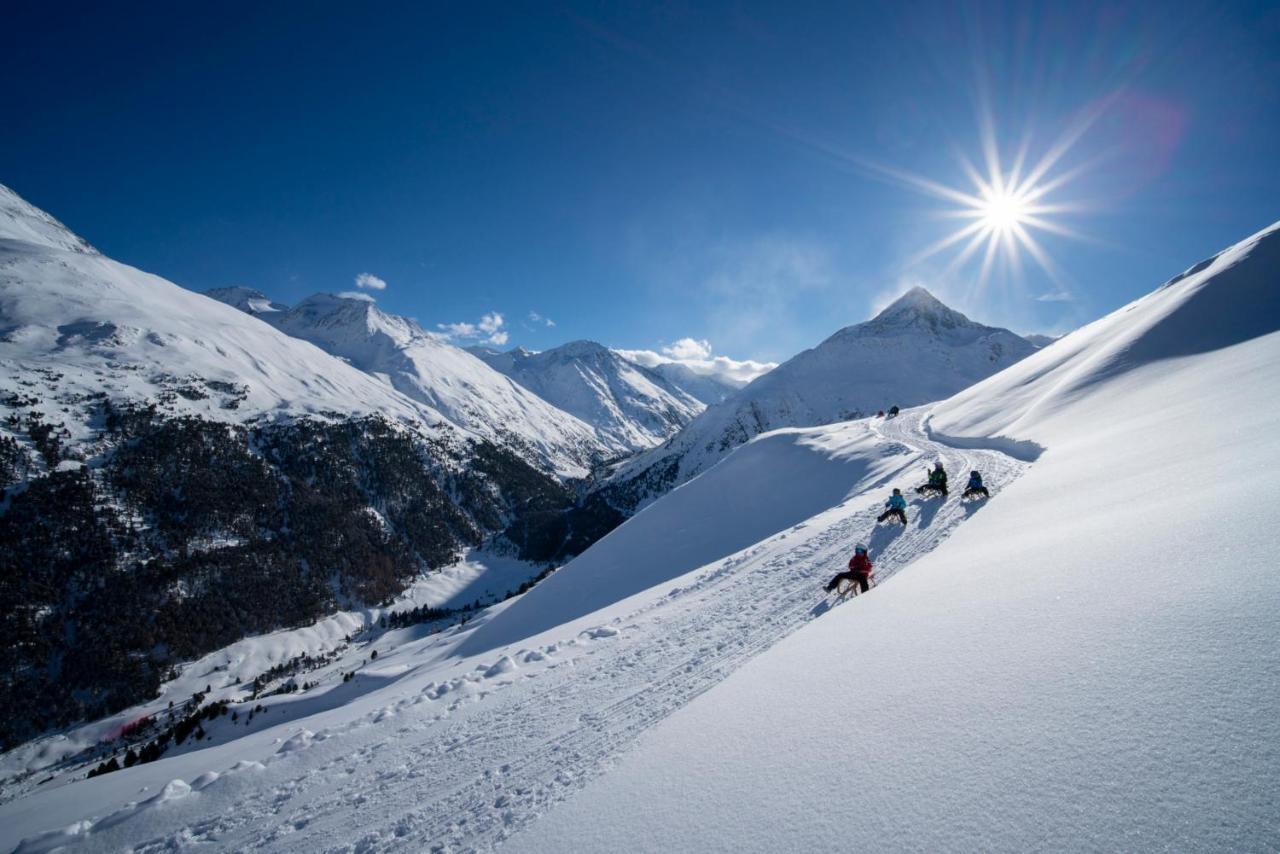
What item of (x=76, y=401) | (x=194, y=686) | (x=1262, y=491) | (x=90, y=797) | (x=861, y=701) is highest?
(x=76, y=401)

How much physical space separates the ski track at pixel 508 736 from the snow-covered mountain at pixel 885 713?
5cm

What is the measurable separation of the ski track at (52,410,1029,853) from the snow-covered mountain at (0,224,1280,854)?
0.17 ft

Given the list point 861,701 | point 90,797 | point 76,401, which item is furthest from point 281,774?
point 76,401

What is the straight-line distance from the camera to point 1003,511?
43.0 ft

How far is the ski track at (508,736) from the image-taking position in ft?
18.7

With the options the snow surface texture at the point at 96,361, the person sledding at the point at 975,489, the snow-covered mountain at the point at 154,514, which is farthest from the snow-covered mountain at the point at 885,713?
the snow surface texture at the point at 96,361

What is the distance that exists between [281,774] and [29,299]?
29231cm

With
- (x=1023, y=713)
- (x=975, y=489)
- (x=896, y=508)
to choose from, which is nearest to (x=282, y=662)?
(x=896, y=508)

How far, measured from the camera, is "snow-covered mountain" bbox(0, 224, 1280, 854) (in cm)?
294

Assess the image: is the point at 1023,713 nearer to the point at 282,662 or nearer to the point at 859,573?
the point at 859,573

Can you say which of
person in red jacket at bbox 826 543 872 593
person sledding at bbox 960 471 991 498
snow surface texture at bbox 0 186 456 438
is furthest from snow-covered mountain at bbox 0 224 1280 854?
snow surface texture at bbox 0 186 456 438

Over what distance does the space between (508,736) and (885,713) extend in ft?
18.3

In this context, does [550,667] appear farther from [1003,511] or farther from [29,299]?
[29,299]

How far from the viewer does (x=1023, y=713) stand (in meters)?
3.71
